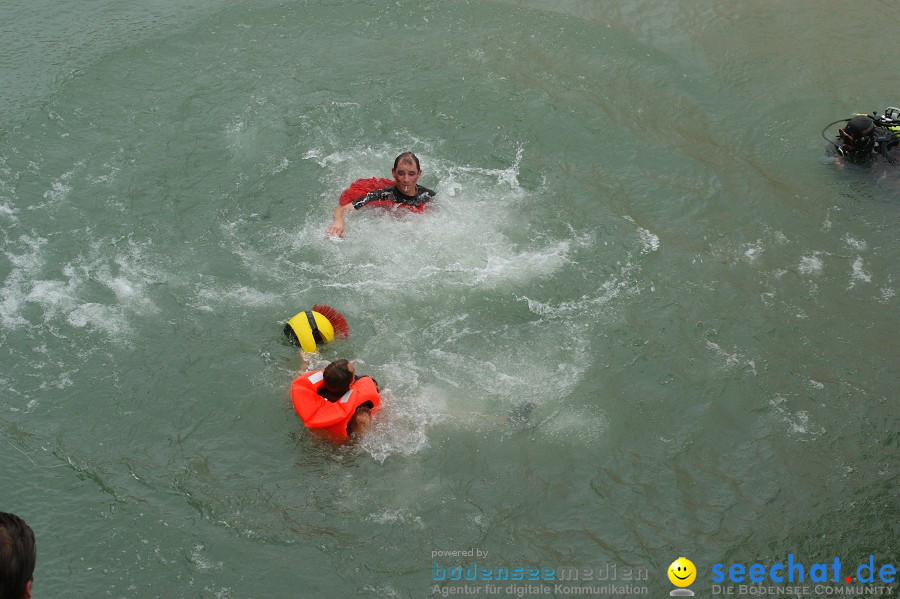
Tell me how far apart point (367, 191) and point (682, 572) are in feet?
19.3

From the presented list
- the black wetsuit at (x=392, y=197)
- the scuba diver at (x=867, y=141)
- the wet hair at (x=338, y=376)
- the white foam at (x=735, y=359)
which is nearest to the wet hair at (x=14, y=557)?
the wet hair at (x=338, y=376)

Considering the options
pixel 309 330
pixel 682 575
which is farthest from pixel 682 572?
pixel 309 330

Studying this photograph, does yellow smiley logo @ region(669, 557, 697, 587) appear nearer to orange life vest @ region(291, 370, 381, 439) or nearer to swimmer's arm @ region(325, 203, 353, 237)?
orange life vest @ region(291, 370, 381, 439)

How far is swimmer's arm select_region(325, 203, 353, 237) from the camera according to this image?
32.2ft

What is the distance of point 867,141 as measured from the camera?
428 inches

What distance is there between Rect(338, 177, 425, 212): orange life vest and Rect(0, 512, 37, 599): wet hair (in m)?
6.66

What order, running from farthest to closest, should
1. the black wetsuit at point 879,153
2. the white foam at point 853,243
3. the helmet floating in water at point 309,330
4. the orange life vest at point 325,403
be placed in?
1. the black wetsuit at point 879,153
2. the white foam at point 853,243
3. the helmet floating in water at point 309,330
4. the orange life vest at point 325,403

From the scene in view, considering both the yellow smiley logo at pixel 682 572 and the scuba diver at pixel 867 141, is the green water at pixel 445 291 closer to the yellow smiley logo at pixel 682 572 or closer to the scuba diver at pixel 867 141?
the yellow smiley logo at pixel 682 572

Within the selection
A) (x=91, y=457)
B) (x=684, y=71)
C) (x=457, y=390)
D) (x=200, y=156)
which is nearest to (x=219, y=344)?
(x=91, y=457)

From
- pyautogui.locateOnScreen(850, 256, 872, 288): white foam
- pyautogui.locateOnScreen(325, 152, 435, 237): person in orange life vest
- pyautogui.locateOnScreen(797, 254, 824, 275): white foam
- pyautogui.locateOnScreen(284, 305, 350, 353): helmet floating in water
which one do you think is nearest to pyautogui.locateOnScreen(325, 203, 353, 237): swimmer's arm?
pyautogui.locateOnScreen(325, 152, 435, 237): person in orange life vest

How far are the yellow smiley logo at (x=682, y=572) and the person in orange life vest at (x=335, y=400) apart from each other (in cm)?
301

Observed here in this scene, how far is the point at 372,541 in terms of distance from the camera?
23.3 ft

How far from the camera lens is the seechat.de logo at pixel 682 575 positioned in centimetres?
683

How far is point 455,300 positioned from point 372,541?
3.10 meters
